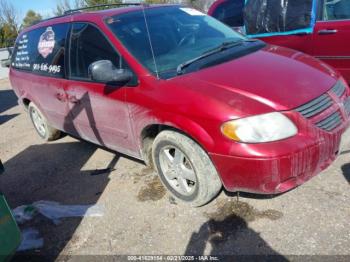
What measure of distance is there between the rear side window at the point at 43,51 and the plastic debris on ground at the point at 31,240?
186 centimetres

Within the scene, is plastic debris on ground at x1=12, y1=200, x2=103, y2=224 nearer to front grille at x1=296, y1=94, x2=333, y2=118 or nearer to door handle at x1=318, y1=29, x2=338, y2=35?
front grille at x1=296, y1=94, x2=333, y2=118

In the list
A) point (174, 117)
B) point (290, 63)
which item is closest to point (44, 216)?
point (174, 117)

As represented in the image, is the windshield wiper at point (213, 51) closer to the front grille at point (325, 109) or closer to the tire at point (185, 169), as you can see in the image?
the tire at point (185, 169)

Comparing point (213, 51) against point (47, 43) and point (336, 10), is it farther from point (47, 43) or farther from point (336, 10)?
point (336, 10)

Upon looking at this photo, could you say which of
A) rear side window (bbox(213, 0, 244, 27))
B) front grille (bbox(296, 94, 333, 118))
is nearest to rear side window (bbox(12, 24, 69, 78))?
front grille (bbox(296, 94, 333, 118))

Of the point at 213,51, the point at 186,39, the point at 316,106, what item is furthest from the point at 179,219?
the point at 186,39

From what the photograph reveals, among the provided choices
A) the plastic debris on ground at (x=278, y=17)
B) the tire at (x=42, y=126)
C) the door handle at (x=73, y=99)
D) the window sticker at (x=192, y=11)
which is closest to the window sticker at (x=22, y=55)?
the tire at (x=42, y=126)

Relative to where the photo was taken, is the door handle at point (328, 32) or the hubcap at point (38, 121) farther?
the hubcap at point (38, 121)

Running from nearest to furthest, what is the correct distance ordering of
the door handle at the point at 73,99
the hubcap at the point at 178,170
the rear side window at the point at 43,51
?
the hubcap at the point at 178,170
the door handle at the point at 73,99
the rear side window at the point at 43,51

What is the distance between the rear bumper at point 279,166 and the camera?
266 cm

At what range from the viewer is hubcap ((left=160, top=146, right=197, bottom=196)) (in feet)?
10.7

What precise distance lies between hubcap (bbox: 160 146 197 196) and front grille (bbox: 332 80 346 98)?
1.38 meters

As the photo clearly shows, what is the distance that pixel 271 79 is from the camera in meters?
3.03

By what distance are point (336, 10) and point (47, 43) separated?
157 inches
